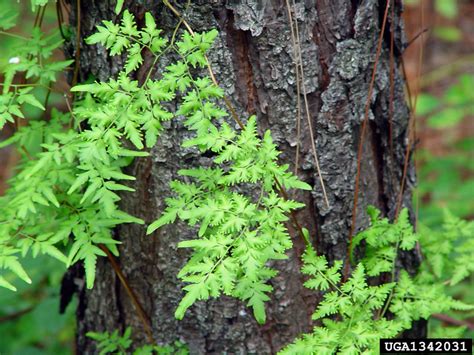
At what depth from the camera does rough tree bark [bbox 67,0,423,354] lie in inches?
75.5

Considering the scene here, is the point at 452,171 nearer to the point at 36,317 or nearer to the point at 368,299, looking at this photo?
the point at 368,299

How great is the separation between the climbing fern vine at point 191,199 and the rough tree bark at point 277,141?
0.27 feet

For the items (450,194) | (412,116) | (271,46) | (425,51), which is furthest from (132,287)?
(425,51)

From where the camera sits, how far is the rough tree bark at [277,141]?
75.5 inches

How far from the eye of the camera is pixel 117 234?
2.27 meters

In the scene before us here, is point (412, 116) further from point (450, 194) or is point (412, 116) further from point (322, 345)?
point (450, 194)

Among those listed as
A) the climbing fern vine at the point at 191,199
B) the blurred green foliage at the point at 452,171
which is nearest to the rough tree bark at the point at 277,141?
the climbing fern vine at the point at 191,199

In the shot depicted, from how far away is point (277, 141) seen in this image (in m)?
2.04

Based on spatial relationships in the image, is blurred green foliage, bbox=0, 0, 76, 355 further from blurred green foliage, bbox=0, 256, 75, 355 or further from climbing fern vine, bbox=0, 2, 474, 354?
climbing fern vine, bbox=0, 2, 474, 354

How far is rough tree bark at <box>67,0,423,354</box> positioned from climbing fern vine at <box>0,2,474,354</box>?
3.2 inches

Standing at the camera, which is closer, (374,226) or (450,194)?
(374,226)

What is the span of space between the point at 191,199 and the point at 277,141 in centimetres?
40

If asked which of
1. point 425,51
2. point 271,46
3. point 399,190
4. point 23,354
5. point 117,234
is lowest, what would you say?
point 23,354

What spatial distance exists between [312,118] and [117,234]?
858mm
